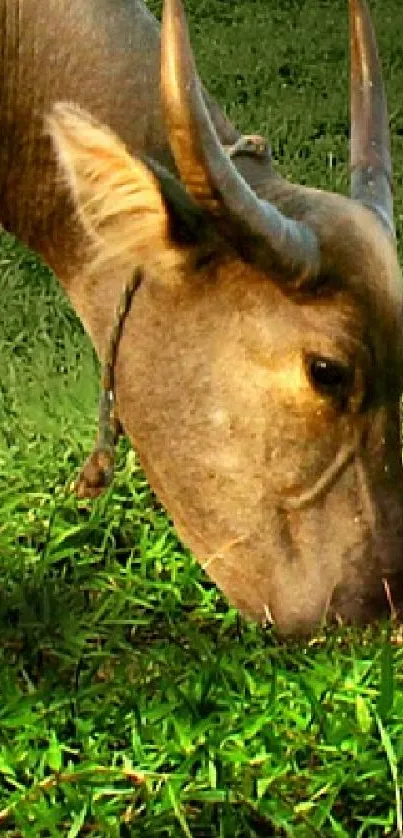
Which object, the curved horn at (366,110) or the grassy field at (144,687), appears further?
the curved horn at (366,110)

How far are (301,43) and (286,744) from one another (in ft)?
15.9

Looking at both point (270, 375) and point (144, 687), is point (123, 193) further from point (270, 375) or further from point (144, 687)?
point (144, 687)

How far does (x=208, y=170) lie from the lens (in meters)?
1.97

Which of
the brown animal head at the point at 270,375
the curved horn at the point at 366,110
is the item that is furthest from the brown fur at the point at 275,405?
the curved horn at the point at 366,110

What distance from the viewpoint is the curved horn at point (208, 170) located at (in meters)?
1.90

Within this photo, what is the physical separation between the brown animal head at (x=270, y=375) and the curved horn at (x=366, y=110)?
4.7 inches

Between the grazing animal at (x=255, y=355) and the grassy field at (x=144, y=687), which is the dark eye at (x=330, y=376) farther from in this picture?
the grassy field at (x=144, y=687)

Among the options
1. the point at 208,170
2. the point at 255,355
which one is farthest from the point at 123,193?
the point at 255,355

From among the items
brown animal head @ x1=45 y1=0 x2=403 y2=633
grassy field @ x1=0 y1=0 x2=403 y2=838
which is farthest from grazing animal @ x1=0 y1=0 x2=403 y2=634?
grassy field @ x1=0 y1=0 x2=403 y2=838

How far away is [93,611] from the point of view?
2240 millimetres

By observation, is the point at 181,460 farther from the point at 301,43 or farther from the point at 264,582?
the point at 301,43

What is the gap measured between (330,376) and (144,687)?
0.49m

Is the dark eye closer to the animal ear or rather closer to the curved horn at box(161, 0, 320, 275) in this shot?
the curved horn at box(161, 0, 320, 275)

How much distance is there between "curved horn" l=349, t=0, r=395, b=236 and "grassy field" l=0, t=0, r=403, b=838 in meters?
0.63
